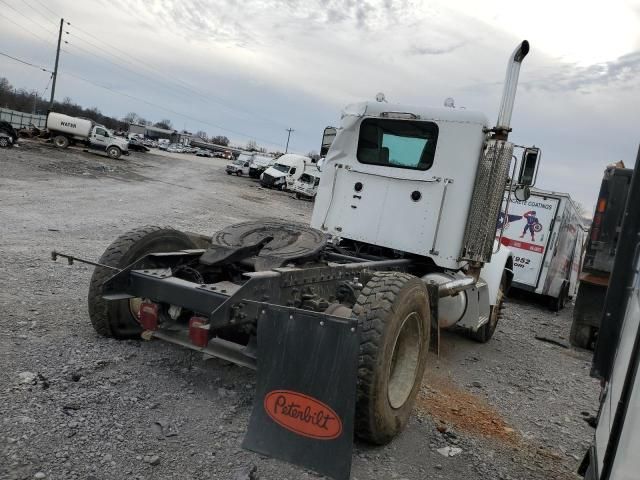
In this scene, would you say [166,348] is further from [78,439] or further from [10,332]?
[78,439]

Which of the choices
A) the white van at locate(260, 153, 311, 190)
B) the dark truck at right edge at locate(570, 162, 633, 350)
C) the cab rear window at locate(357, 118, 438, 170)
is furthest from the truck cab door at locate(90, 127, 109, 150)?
the dark truck at right edge at locate(570, 162, 633, 350)

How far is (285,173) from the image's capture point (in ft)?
133

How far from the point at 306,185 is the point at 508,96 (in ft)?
105

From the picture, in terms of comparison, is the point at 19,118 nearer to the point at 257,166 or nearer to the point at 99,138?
the point at 99,138

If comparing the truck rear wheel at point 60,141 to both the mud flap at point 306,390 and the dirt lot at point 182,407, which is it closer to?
the dirt lot at point 182,407

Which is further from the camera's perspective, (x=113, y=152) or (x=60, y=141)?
(x=113, y=152)

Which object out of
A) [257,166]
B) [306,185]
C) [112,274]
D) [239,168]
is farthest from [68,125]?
[112,274]

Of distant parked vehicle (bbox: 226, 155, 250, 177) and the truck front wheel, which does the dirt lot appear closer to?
the truck front wheel

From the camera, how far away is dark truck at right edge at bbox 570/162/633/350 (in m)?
3.28

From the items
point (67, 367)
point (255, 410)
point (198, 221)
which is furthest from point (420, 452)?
point (198, 221)

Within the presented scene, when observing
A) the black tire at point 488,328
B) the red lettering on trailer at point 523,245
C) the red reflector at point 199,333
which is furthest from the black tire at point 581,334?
the red lettering on trailer at point 523,245

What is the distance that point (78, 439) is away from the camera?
3.14 meters

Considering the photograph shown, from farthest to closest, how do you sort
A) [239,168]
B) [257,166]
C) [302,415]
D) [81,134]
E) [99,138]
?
[239,168] < [257,166] < [99,138] < [81,134] < [302,415]

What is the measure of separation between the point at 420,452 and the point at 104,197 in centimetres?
1549
